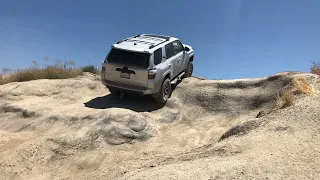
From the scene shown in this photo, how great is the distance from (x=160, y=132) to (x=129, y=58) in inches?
102

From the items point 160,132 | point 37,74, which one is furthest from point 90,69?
point 160,132

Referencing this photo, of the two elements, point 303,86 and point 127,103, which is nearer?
point 303,86

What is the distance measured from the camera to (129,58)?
12.6 m

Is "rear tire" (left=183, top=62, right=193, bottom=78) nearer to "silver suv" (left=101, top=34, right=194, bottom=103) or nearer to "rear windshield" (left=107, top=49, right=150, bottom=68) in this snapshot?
"silver suv" (left=101, top=34, right=194, bottom=103)

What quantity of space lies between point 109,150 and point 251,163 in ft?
Answer: 14.8

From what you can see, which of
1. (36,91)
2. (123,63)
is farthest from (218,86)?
(36,91)

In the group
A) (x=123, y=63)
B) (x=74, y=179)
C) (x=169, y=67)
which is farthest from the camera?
(x=169, y=67)

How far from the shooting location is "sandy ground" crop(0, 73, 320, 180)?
24.8ft

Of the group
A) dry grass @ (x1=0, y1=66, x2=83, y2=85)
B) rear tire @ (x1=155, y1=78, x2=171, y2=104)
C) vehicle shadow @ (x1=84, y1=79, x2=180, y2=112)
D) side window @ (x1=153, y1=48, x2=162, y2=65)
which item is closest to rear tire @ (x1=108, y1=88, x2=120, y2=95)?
vehicle shadow @ (x1=84, y1=79, x2=180, y2=112)

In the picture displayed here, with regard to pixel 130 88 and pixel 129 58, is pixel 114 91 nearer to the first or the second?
pixel 130 88

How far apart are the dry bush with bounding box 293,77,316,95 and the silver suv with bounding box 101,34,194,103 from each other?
4.16 m

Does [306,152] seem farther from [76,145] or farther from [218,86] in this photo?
[218,86]

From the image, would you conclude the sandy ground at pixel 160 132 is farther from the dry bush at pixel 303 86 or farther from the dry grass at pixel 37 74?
the dry grass at pixel 37 74

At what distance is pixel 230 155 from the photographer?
7.95m
